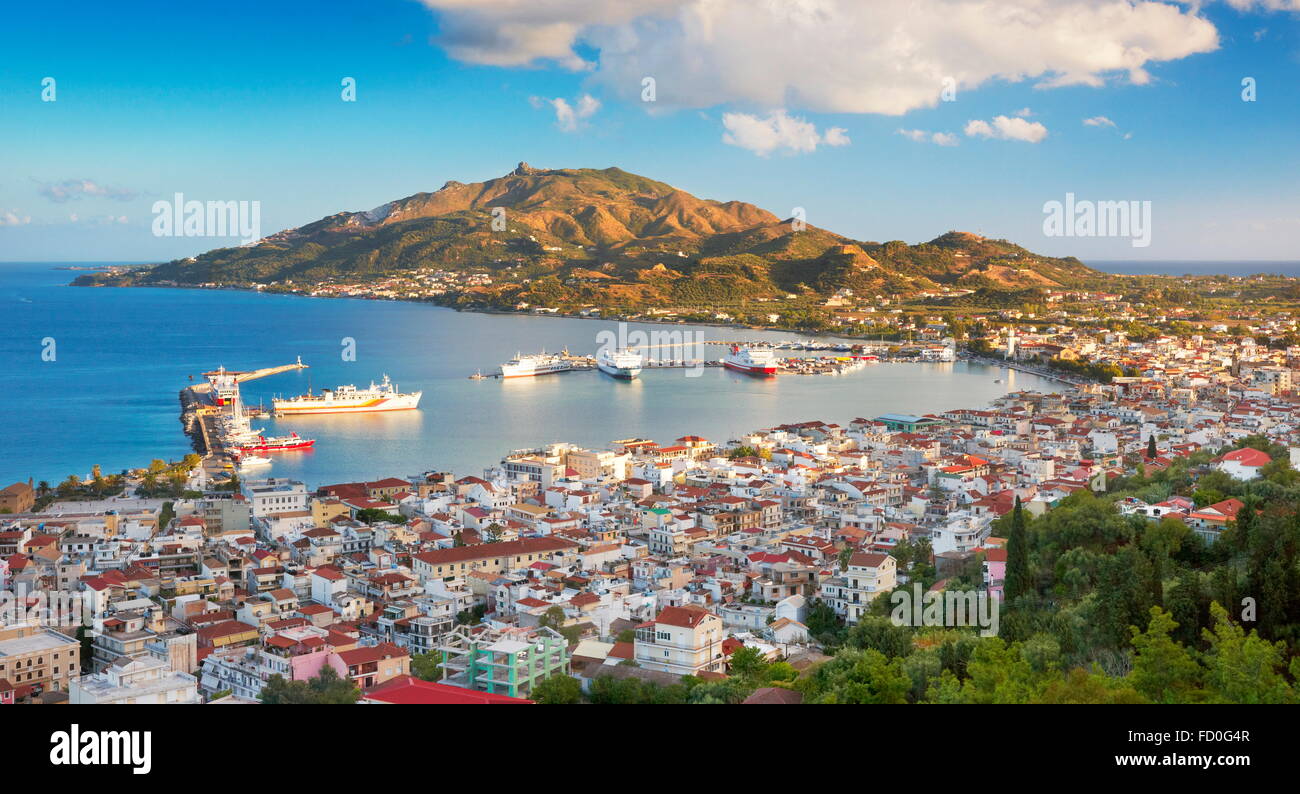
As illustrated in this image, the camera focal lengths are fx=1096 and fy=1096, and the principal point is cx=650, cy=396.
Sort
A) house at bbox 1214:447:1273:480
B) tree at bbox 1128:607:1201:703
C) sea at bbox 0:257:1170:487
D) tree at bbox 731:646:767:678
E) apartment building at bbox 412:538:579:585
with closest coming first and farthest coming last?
tree at bbox 1128:607:1201:703 → tree at bbox 731:646:767:678 → apartment building at bbox 412:538:579:585 → house at bbox 1214:447:1273:480 → sea at bbox 0:257:1170:487

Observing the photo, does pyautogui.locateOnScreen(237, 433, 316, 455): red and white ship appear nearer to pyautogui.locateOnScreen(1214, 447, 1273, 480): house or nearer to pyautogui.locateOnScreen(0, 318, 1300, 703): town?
pyautogui.locateOnScreen(0, 318, 1300, 703): town

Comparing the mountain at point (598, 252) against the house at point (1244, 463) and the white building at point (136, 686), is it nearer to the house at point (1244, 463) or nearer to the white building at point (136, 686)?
the house at point (1244, 463)

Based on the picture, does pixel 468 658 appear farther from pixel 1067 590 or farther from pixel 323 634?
pixel 1067 590

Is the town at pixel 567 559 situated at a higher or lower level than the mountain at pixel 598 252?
lower

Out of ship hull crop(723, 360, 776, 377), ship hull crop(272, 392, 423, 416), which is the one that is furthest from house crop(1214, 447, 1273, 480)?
ship hull crop(723, 360, 776, 377)

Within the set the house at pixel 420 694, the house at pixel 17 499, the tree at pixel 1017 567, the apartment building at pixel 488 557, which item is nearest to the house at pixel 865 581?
the tree at pixel 1017 567
